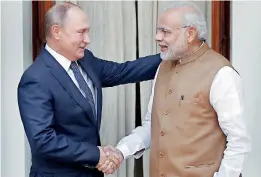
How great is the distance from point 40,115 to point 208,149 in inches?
31.8

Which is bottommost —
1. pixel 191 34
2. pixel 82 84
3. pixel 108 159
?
pixel 108 159

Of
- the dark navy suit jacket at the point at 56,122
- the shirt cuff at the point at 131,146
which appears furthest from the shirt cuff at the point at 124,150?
the dark navy suit jacket at the point at 56,122

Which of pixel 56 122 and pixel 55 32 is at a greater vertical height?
pixel 55 32

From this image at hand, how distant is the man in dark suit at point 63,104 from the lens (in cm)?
277

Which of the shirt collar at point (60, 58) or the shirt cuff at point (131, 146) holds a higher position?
the shirt collar at point (60, 58)

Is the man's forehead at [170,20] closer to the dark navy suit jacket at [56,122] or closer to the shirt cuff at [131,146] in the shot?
the dark navy suit jacket at [56,122]

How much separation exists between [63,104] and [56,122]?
10 cm

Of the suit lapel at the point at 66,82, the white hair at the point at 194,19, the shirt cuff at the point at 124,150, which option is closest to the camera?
the white hair at the point at 194,19

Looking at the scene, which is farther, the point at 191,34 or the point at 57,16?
the point at 57,16

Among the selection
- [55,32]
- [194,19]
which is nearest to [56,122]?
[55,32]

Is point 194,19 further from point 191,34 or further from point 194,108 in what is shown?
point 194,108

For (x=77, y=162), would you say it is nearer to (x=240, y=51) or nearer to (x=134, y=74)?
(x=134, y=74)

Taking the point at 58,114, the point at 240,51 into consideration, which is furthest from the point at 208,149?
the point at 240,51

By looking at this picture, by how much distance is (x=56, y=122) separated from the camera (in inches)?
112
